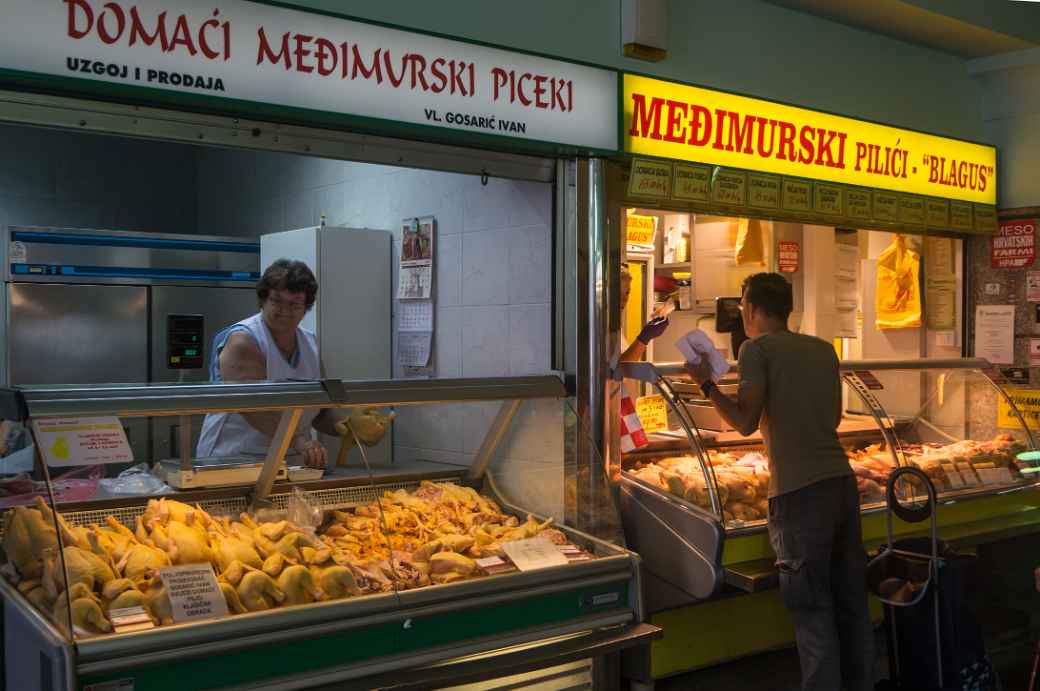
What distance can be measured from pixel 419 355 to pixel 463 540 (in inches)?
80.5

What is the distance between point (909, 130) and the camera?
6.22 metres

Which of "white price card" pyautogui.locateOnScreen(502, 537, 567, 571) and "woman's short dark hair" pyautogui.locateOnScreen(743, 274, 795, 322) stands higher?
"woman's short dark hair" pyautogui.locateOnScreen(743, 274, 795, 322)

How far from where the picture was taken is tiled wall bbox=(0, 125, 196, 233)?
7.66 metres

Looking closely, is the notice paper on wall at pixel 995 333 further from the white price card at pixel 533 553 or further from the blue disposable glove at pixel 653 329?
the white price card at pixel 533 553

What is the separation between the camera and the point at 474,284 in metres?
5.13

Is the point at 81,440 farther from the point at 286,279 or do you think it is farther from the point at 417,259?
the point at 417,259

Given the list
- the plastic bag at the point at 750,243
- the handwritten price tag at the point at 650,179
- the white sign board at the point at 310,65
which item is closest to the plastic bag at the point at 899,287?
the plastic bag at the point at 750,243

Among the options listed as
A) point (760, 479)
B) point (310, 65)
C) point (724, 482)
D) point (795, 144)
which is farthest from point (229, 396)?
point (795, 144)

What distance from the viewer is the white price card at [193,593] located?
2.82 meters

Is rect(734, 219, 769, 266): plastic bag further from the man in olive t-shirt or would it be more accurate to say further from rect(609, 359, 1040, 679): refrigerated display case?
the man in olive t-shirt

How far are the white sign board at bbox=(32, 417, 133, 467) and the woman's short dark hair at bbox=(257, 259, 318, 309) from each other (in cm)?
188

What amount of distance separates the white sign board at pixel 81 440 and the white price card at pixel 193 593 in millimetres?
351

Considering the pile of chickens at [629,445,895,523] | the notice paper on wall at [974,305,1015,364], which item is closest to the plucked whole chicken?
the pile of chickens at [629,445,895,523]

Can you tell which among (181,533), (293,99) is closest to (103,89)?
(293,99)
